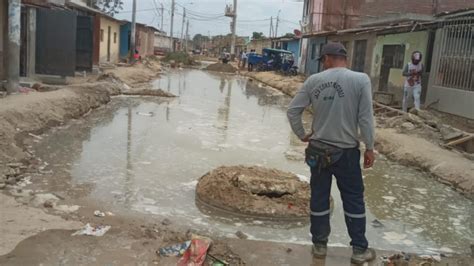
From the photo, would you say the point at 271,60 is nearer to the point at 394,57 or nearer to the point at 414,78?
the point at 394,57

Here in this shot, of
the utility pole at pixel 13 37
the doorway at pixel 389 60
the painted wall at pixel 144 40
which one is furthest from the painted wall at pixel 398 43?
the painted wall at pixel 144 40

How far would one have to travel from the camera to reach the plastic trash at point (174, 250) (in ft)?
13.8

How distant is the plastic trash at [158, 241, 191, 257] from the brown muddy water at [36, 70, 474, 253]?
79 centimetres

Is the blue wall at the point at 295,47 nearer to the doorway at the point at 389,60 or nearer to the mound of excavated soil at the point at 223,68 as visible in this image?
the mound of excavated soil at the point at 223,68

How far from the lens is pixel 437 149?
9.45m

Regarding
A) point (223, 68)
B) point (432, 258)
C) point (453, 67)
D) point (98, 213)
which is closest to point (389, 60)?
point (453, 67)

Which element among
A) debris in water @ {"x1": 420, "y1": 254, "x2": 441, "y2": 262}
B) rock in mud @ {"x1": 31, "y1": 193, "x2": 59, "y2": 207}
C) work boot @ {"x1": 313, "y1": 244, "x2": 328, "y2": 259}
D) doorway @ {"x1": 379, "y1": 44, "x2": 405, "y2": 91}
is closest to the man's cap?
work boot @ {"x1": 313, "y1": 244, "x2": 328, "y2": 259}

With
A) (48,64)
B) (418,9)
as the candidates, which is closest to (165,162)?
(48,64)

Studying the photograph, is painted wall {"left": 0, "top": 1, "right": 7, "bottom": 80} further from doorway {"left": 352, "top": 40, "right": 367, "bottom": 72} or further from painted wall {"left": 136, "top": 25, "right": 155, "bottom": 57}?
painted wall {"left": 136, "top": 25, "right": 155, "bottom": 57}

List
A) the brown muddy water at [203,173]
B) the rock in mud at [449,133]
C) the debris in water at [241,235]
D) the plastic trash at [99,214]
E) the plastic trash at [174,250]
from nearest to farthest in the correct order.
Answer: the plastic trash at [174,250], the debris in water at [241,235], the plastic trash at [99,214], the brown muddy water at [203,173], the rock in mud at [449,133]

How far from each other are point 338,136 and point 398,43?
575 inches

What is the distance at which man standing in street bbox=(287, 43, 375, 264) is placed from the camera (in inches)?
169

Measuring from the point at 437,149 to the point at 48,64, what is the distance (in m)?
12.6

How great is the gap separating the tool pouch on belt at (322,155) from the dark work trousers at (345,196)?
4 centimetres
